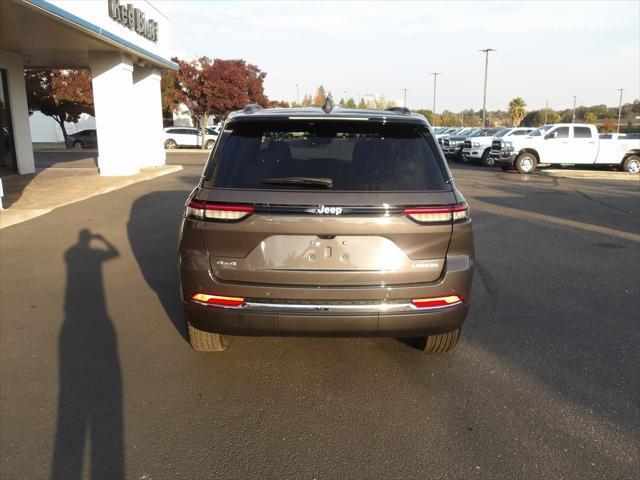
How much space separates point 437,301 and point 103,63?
15.6 m

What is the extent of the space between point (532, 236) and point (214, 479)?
7.51 m

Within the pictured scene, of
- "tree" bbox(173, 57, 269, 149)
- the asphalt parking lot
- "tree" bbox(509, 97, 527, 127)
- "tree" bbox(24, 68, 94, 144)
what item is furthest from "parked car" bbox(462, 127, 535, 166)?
"tree" bbox(509, 97, 527, 127)

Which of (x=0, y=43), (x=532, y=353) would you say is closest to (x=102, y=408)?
(x=532, y=353)

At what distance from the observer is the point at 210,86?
3778cm

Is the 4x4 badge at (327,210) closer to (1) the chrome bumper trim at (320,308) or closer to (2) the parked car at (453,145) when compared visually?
(1) the chrome bumper trim at (320,308)

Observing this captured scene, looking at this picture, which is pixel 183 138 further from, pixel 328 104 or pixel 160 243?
pixel 328 104

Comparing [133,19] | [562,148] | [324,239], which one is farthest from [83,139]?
[324,239]

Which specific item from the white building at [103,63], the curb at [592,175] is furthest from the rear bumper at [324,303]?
the curb at [592,175]

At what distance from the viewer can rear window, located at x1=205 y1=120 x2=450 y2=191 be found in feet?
10.8

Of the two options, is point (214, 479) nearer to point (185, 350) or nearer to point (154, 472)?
point (154, 472)

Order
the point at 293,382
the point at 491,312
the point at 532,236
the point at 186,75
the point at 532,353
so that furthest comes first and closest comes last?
1. the point at 186,75
2. the point at 532,236
3. the point at 491,312
4. the point at 532,353
5. the point at 293,382

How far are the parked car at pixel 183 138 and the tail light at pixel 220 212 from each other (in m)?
36.3

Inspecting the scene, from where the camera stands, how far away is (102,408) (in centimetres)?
326

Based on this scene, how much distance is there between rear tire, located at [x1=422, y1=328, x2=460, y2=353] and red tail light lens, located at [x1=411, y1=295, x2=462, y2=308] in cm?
44
